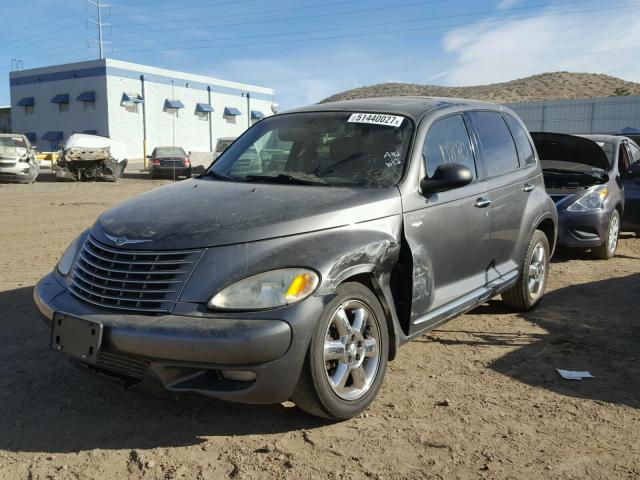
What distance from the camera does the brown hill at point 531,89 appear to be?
59.9 meters

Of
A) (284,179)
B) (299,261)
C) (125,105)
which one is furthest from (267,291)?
(125,105)

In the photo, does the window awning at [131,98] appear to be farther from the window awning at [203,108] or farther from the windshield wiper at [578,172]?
the windshield wiper at [578,172]

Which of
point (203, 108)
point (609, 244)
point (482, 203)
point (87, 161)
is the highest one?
point (203, 108)

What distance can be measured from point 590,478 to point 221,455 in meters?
1.74

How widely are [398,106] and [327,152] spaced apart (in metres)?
0.67

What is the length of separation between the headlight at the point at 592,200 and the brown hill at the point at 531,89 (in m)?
51.6

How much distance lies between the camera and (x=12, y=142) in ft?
71.8

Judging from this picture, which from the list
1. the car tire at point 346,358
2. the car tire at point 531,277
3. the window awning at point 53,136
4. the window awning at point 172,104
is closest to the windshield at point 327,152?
the car tire at point 346,358

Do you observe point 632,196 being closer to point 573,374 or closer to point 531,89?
point 573,374

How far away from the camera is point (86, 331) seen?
311 cm

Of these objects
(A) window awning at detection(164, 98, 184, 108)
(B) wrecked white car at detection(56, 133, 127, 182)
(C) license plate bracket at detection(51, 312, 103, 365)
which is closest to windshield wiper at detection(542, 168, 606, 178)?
(C) license plate bracket at detection(51, 312, 103, 365)

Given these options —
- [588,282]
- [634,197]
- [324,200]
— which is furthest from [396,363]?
[634,197]


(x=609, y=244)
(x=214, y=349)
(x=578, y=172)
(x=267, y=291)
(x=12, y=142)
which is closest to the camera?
(x=214, y=349)

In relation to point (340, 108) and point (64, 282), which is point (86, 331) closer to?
point (64, 282)
